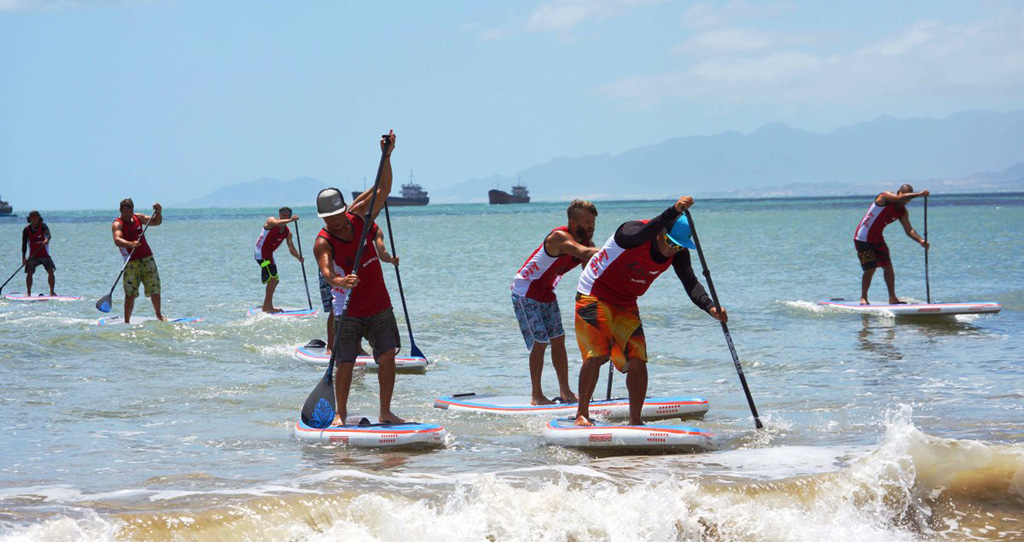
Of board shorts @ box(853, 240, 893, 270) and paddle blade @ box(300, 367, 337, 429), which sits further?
board shorts @ box(853, 240, 893, 270)

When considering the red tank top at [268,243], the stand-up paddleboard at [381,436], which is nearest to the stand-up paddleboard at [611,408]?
the stand-up paddleboard at [381,436]

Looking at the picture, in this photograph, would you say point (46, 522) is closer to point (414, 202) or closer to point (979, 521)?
point (979, 521)

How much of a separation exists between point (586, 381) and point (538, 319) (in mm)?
1559

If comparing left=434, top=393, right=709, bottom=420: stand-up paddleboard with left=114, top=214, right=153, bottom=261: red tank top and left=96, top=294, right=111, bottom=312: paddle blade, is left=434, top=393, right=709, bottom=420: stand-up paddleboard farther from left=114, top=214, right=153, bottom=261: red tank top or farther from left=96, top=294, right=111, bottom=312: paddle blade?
left=96, top=294, right=111, bottom=312: paddle blade

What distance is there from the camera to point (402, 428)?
25.6 ft

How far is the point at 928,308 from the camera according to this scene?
15117 mm

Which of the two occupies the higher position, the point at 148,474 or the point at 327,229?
the point at 327,229

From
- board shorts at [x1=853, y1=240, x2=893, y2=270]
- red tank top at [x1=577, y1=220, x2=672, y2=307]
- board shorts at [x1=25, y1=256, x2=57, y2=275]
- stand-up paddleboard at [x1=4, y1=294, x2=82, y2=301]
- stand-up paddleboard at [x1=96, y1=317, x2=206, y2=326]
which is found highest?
red tank top at [x1=577, y1=220, x2=672, y2=307]


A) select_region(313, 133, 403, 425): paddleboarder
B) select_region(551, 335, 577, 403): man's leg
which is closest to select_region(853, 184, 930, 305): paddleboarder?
select_region(551, 335, 577, 403): man's leg

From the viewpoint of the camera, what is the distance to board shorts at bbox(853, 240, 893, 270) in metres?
15.8

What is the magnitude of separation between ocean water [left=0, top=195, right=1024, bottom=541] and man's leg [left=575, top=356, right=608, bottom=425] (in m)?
0.37

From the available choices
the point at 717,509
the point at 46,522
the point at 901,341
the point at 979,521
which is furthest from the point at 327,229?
the point at 901,341

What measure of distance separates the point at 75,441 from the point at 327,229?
2521 mm

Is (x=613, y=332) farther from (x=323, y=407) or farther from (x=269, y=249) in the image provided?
(x=269, y=249)
